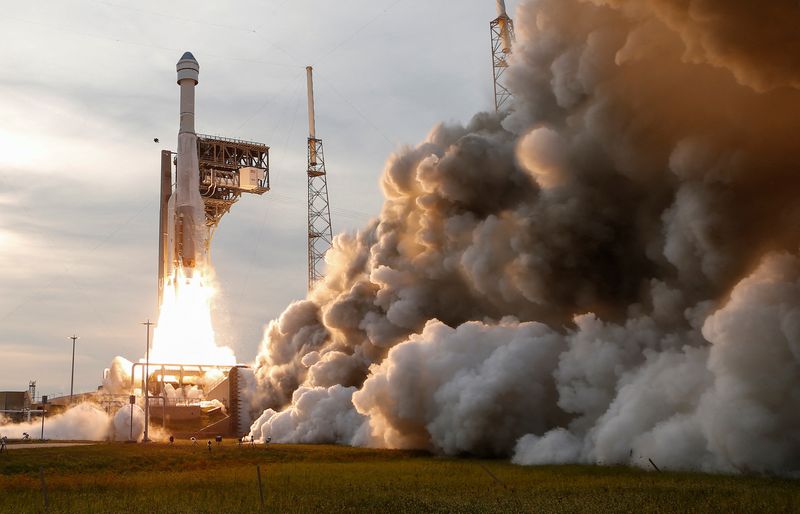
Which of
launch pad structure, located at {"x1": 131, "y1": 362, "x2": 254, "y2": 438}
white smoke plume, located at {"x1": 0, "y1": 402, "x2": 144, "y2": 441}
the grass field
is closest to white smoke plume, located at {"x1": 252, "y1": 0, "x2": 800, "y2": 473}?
the grass field

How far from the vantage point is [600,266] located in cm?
4966

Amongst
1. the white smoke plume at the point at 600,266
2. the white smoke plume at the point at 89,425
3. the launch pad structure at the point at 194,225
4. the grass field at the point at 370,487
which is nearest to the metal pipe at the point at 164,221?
the launch pad structure at the point at 194,225

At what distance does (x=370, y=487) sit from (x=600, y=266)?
2119 centimetres

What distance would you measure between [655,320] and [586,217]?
20.9 ft

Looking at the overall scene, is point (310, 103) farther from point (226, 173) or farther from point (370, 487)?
point (370, 487)

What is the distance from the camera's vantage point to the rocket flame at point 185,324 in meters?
91.7

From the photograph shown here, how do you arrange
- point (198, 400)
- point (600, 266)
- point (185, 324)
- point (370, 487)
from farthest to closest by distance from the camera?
point (185, 324)
point (198, 400)
point (600, 266)
point (370, 487)

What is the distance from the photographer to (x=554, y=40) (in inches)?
1964

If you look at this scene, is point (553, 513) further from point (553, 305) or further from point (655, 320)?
point (553, 305)

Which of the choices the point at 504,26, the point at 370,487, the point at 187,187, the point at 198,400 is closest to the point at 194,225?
the point at 187,187

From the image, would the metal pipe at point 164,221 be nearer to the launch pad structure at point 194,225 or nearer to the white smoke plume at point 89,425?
the launch pad structure at point 194,225

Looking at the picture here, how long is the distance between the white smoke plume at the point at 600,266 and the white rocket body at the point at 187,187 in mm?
28647

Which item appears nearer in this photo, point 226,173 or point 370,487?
point 370,487

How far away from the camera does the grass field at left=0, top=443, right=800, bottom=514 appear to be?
90.0ft
